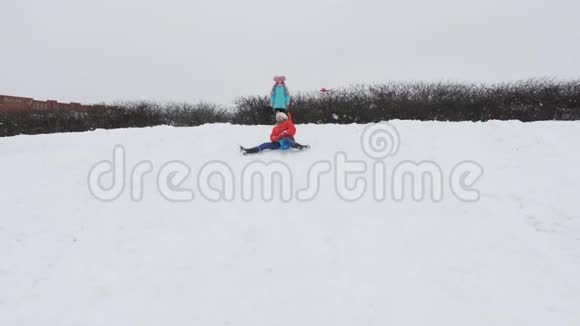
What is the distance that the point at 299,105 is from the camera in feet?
45.6

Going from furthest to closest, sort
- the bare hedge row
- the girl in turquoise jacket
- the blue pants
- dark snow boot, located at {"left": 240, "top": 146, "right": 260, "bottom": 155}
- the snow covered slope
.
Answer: the bare hedge row < the girl in turquoise jacket < the blue pants < dark snow boot, located at {"left": 240, "top": 146, "right": 260, "bottom": 155} < the snow covered slope

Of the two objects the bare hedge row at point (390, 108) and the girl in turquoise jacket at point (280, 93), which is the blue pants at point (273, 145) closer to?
the girl in turquoise jacket at point (280, 93)

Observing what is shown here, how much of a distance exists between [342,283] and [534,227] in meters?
2.85

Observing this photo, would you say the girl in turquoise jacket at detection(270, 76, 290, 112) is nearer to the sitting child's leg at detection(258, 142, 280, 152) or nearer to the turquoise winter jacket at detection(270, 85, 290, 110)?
the turquoise winter jacket at detection(270, 85, 290, 110)

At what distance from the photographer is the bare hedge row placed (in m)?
11.9

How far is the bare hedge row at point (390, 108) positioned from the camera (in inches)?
467

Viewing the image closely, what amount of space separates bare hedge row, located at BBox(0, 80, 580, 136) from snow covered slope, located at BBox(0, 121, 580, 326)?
484 cm

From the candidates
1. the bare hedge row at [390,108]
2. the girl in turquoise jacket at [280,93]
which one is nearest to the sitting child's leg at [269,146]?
the girl in turquoise jacket at [280,93]

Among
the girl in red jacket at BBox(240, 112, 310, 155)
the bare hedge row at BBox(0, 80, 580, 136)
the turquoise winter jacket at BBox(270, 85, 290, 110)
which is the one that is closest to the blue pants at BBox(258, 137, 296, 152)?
the girl in red jacket at BBox(240, 112, 310, 155)

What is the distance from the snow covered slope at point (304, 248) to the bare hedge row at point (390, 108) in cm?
484

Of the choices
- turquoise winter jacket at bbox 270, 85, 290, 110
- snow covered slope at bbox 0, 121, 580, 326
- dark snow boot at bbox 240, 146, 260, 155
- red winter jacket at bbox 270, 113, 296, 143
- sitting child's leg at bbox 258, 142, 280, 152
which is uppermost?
turquoise winter jacket at bbox 270, 85, 290, 110

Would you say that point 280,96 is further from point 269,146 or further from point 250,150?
point 250,150

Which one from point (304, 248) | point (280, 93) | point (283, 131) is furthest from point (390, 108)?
point (304, 248)

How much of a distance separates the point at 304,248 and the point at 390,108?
916 cm
